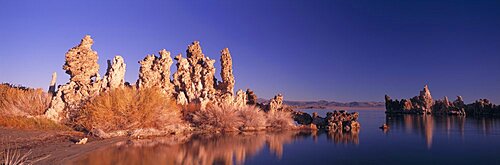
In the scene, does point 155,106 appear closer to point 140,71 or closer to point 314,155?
point 140,71

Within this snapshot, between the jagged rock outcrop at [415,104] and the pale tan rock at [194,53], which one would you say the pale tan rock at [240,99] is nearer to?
the pale tan rock at [194,53]

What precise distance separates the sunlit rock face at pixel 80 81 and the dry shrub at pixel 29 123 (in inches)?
28.7

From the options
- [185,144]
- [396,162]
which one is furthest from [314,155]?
[185,144]

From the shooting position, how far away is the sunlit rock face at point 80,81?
20.7 m

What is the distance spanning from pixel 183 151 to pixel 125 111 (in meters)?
6.22

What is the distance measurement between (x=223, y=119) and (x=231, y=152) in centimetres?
983

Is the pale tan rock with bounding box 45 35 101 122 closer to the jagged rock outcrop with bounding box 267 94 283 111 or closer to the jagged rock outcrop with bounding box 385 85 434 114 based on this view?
the jagged rock outcrop with bounding box 267 94 283 111

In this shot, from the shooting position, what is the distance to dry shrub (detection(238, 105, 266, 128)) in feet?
88.4

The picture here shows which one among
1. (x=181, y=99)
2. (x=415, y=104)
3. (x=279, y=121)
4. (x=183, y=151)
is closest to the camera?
(x=183, y=151)

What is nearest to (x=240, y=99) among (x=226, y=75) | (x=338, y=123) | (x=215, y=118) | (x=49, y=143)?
(x=226, y=75)

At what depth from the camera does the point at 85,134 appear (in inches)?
744

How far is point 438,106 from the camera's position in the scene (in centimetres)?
6216

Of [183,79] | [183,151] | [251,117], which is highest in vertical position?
[183,79]

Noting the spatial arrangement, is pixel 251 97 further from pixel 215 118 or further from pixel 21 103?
pixel 21 103
